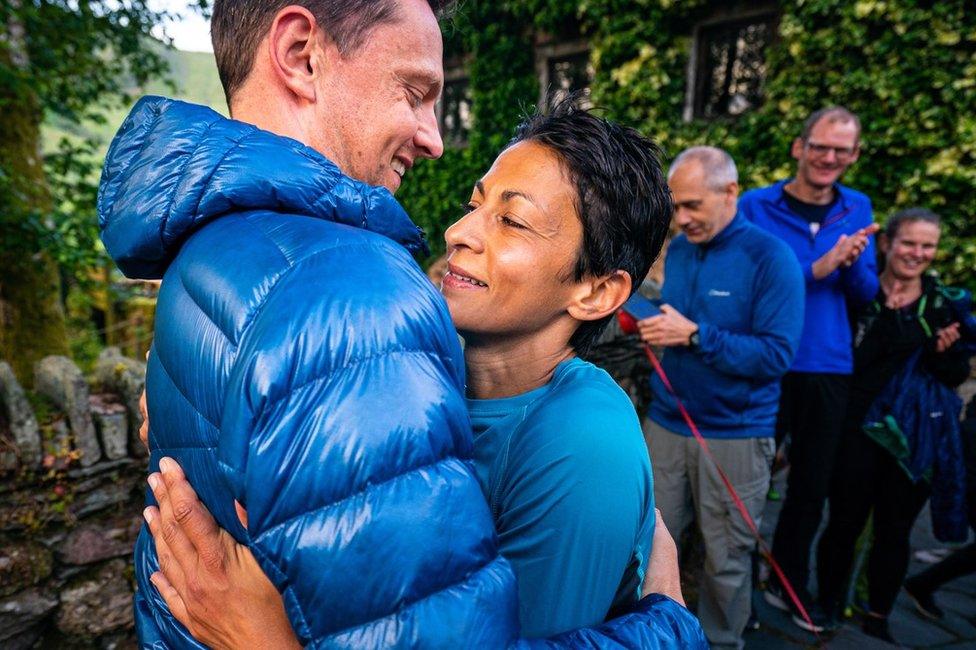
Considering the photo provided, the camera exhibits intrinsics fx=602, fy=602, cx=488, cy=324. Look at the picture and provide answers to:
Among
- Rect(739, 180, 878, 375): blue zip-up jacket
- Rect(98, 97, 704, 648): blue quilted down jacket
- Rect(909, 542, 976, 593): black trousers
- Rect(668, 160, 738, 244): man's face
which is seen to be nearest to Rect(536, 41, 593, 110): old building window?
Rect(739, 180, 878, 375): blue zip-up jacket

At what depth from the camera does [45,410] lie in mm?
2668

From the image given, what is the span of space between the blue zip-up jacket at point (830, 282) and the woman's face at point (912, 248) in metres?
0.16

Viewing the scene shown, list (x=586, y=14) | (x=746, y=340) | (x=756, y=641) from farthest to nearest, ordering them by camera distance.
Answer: (x=586, y=14)
(x=756, y=641)
(x=746, y=340)

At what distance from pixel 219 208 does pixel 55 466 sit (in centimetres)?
231

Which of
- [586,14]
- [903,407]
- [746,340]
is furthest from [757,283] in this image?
[586,14]

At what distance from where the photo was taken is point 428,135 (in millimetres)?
1316

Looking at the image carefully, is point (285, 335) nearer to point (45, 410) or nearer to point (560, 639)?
point (560, 639)

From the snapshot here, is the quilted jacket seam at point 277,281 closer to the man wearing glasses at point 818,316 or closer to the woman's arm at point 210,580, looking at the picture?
the woman's arm at point 210,580

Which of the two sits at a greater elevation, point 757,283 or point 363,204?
point 363,204

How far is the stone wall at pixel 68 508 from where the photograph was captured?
2490mm

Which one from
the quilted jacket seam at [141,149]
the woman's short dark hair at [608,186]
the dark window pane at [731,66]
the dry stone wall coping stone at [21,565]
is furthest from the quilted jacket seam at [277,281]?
the dark window pane at [731,66]

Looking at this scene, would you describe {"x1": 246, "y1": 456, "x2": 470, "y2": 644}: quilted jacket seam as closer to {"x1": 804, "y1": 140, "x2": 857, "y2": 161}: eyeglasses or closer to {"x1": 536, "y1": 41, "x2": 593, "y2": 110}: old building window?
{"x1": 804, "y1": 140, "x2": 857, "y2": 161}: eyeglasses

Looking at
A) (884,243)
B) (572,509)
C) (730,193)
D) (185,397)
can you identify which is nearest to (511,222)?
(572,509)

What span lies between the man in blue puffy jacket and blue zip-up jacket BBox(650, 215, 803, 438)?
2299 mm
